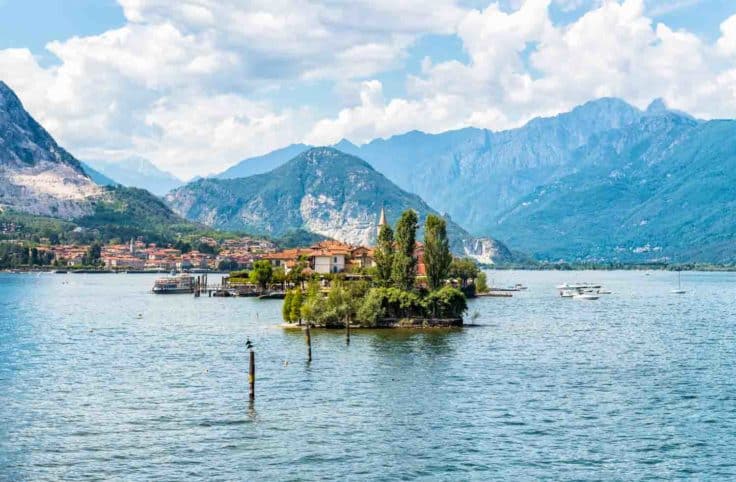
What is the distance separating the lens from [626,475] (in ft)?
144

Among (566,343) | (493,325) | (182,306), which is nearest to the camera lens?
(566,343)

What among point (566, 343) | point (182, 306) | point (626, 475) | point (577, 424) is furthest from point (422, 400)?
point (182, 306)

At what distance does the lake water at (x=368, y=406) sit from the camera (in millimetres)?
45562

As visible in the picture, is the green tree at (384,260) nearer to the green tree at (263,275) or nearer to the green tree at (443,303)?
the green tree at (443,303)

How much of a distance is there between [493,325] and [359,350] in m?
36.4

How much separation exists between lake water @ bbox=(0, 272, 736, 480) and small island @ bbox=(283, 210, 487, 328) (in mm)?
5330

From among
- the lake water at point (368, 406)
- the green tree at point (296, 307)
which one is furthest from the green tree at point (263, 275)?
the lake water at point (368, 406)

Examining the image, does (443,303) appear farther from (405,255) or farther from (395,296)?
(405,255)

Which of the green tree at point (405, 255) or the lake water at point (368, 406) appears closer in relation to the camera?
the lake water at point (368, 406)

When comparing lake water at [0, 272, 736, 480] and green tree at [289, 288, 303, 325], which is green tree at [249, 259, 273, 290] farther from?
lake water at [0, 272, 736, 480]

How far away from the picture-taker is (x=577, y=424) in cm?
5425

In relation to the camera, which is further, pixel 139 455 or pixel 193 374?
pixel 193 374

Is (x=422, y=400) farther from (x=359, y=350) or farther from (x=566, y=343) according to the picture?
(x=566, y=343)

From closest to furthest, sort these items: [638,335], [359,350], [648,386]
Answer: [648,386], [359,350], [638,335]
